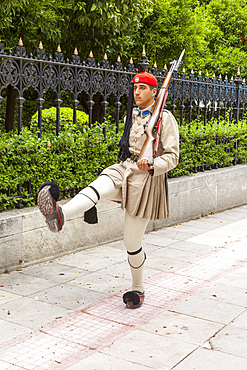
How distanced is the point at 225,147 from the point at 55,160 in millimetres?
5012

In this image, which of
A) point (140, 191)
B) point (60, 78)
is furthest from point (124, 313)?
point (60, 78)

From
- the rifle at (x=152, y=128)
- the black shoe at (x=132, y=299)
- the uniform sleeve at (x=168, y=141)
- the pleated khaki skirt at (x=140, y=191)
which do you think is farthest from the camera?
the black shoe at (x=132, y=299)

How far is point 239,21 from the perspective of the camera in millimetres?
16047

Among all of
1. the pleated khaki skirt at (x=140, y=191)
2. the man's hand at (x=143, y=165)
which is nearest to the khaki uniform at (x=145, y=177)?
the pleated khaki skirt at (x=140, y=191)

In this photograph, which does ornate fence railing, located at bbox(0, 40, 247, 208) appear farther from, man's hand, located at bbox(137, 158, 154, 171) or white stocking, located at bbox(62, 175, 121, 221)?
man's hand, located at bbox(137, 158, 154, 171)

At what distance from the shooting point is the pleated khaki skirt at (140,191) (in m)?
4.73

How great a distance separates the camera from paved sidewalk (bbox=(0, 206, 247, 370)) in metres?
3.93

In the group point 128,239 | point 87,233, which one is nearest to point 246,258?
point 87,233

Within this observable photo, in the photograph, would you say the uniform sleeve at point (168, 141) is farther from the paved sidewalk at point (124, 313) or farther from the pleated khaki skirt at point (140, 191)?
the paved sidewalk at point (124, 313)

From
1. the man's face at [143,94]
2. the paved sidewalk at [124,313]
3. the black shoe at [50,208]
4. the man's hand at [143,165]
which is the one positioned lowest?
the paved sidewalk at [124,313]

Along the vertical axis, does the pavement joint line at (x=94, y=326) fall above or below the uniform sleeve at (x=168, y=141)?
below

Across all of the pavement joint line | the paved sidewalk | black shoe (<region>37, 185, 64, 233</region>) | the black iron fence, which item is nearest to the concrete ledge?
the paved sidewalk

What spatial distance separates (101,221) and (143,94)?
9.08ft

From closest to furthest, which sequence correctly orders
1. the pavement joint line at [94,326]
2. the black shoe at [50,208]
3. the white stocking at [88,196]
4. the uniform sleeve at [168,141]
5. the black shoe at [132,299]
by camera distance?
the pavement joint line at [94,326]
the black shoe at [50,208]
the white stocking at [88,196]
the uniform sleeve at [168,141]
the black shoe at [132,299]
